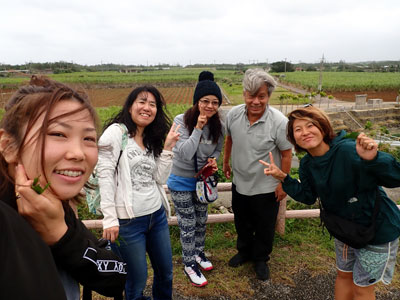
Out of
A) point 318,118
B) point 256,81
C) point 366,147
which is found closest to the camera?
point 366,147

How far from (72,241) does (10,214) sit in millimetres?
336

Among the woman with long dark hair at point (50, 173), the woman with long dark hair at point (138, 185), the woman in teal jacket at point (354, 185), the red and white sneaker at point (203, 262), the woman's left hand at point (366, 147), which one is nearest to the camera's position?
the woman with long dark hair at point (50, 173)

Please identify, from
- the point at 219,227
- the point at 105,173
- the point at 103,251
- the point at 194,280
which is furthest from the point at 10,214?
the point at 219,227

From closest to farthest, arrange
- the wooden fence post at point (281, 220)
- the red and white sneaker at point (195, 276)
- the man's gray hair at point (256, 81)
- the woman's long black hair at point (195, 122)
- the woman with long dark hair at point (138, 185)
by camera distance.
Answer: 1. the woman with long dark hair at point (138, 185)
2. the man's gray hair at point (256, 81)
3. the woman's long black hair at point (195, 122)
4. the red and white sneaker at point (195, 276)
5. the wooden fence post at point (281, 220)

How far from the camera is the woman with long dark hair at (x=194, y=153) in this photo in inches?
96.7

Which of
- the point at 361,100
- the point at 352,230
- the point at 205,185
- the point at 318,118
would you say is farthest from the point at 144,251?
the point at 361,100

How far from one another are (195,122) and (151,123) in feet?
1.67

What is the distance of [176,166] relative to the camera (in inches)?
105

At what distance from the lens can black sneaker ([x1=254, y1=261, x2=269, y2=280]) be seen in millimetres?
2775

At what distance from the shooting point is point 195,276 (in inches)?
107

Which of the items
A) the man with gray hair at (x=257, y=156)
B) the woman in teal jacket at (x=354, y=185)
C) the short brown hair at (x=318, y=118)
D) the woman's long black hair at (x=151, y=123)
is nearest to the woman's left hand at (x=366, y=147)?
the woman in teal jacket at (x=354, y=185)

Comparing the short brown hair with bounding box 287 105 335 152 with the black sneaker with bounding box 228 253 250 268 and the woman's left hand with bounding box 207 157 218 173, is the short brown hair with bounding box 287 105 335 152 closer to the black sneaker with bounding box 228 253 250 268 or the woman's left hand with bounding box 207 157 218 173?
the woman's left hand with bounding box 207 157 218 173

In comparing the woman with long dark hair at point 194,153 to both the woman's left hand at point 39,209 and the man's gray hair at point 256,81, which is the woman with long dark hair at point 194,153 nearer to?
the man's gray hair at point 256,81

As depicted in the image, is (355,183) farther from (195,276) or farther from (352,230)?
(195,276)
